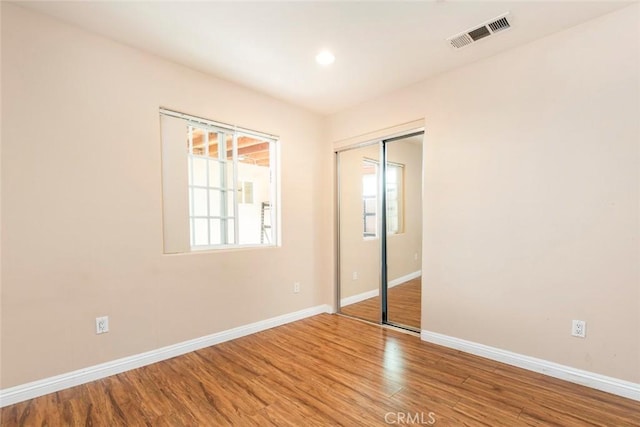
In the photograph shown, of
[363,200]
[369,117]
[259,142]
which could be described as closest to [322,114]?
[369,117]

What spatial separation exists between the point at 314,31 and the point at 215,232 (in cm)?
201

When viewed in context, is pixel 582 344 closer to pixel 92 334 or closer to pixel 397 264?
pixel 397 264

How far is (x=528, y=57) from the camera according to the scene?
2.35 meters

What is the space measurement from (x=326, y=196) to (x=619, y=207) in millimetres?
2729

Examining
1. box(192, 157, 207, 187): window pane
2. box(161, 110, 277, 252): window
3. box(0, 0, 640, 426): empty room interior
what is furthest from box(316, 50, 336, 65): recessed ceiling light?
box(192, 157, 207, 187): window pane

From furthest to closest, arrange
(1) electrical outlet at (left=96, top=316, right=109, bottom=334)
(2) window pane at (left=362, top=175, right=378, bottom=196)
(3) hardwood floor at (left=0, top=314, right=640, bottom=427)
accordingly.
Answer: (2) window pane at (left=362, top=175, right=378, bottom=196) < (1) electrical outlet at (left=96, top=316, right=109, bottom=334) < (3) hardwood floor at (left=0, top=314, right=640, bottom=427)

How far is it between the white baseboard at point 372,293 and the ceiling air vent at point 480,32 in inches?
85.0

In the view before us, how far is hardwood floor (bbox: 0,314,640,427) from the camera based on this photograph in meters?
1.78

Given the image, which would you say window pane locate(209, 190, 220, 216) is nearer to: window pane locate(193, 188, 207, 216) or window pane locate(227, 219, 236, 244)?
window pane locate(193, 188, 207, 216)

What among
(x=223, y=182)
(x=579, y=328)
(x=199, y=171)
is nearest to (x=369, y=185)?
(x=223, y=182)

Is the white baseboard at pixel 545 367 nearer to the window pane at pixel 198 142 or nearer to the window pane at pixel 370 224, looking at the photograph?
the window pane at pixel 370 224

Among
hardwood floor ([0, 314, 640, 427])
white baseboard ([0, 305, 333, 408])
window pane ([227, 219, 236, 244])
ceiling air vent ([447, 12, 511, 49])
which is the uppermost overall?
ceiling air vent ([447, 12, 511, 49])

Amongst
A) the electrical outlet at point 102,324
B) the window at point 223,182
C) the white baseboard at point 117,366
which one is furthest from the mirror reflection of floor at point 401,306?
the electrical outlet at point 102,324

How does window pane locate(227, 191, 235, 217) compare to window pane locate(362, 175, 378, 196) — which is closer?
window pane locate(227, 191, 235, 217)
